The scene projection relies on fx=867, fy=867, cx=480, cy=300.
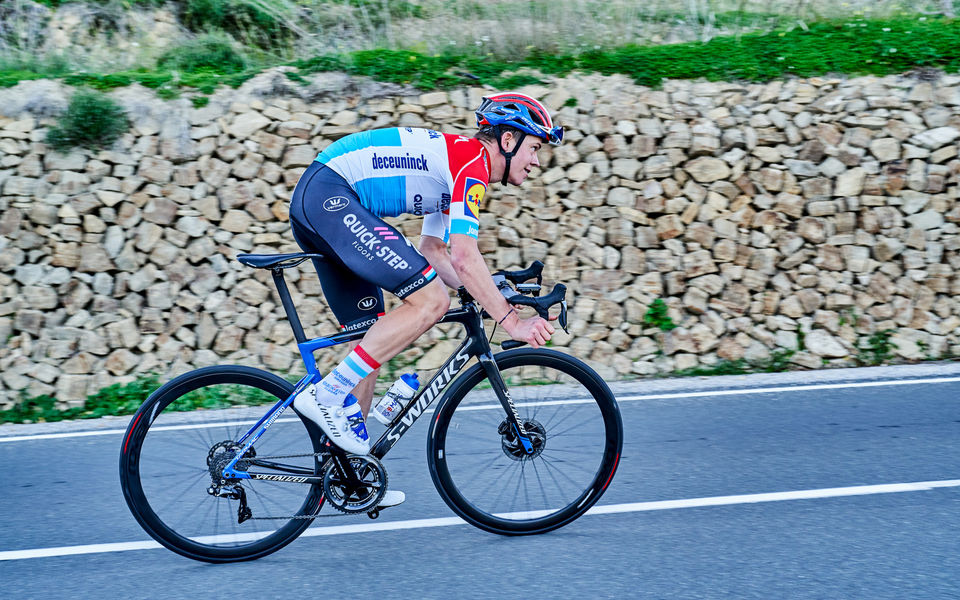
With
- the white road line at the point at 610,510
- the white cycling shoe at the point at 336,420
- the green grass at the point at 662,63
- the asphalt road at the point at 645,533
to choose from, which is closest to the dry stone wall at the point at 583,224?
the green grass at the point at 662,63

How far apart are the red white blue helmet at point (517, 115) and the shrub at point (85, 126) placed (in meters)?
5.81

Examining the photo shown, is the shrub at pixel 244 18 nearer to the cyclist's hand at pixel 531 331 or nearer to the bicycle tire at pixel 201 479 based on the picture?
the bicycle tire at pixel 201 479

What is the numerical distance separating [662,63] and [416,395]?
661 cm

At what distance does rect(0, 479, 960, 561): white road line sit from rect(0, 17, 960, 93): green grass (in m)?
5.58

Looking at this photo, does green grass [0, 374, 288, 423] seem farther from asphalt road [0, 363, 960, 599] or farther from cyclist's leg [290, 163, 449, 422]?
cyclist's leg [290, 163, 449, 422]

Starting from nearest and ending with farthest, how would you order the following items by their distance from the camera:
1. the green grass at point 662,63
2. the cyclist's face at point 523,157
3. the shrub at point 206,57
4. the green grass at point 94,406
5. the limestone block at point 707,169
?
the cyclist's face at point 523,157
the green grass at point 94,406
the limestone block at point 707,169
the green grass at point 662,63
the shrub at point 206,57

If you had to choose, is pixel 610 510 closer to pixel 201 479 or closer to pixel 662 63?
pixel 201 479

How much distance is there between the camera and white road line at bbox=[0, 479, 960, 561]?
13.5ft

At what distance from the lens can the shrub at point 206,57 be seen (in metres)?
9.75

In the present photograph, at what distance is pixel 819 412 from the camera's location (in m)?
6.23

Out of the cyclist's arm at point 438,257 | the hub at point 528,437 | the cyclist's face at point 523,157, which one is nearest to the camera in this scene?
the cyclist's face at point 523,157

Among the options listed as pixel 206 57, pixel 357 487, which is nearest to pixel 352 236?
pixel 357 487

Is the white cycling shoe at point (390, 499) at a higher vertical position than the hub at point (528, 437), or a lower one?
lower

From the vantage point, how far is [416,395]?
3.96 meters
